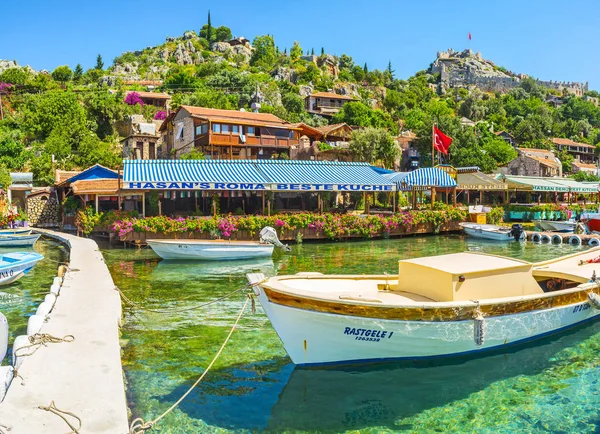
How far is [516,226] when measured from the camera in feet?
104

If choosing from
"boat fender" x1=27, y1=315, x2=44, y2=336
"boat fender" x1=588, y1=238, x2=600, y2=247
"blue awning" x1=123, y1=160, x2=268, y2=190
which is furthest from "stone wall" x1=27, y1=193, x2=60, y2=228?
"boat fender" x1=588, y1=238, x2=600, y2=247

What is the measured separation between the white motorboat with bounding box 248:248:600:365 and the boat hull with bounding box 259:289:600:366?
17 mm

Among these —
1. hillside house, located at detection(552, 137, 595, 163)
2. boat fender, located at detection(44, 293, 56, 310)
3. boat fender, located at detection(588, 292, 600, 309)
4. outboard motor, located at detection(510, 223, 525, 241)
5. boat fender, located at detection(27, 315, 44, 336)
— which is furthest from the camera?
hillside house, located at detection(552, 137, 595, 163)

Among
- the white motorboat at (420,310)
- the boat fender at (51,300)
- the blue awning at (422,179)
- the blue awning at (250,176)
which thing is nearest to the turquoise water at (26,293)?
the boat fender at (51,300)

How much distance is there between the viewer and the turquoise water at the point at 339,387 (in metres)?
7.25

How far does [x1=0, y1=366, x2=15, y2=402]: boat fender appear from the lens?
670cm

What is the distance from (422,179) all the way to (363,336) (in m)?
27.9

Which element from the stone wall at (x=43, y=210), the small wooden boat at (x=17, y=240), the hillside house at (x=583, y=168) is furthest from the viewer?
the hillside house at (x=583, y=168)

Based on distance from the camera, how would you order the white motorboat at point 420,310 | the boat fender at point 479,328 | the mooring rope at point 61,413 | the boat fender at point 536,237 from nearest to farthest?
the mooring rope at point 61,413 → the white motorboat at point 420,310 → the boat fender at point 479,328 → the boat fender at point 536,237

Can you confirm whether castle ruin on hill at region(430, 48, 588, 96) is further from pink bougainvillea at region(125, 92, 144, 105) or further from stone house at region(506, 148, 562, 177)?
pink bougainvillea at region(125, 92, 144, 105)

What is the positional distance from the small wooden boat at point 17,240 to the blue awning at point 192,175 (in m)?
5.49

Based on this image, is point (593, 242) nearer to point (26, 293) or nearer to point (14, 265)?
point (26, 293)

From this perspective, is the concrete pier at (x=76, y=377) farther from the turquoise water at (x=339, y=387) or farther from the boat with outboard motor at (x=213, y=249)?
the boat with outboard motor at (x=213, y=249)

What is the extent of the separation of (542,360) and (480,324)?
7.11 feet
